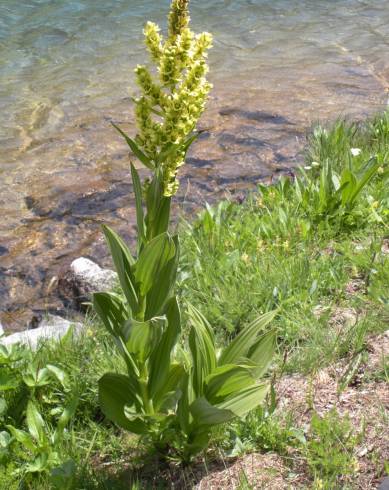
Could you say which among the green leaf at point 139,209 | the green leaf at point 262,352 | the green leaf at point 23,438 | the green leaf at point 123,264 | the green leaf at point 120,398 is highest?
the green leaf at point 139,209

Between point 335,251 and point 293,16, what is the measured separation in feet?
22.5

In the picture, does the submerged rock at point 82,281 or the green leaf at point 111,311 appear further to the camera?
the submerged rock at point 82,281

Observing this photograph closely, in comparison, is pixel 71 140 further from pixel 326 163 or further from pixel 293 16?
pixel 293 16

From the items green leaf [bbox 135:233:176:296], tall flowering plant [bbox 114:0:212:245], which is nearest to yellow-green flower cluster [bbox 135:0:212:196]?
tall flowering plant [bbox 114:0:212:245]

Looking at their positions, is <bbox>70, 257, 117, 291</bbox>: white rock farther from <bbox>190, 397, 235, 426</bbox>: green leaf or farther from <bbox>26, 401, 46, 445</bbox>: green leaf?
<bbox>190, 397, 235, 426</bbox>: green leaf

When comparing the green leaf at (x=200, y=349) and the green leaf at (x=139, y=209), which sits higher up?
the green leaf at (x=139, y=209)

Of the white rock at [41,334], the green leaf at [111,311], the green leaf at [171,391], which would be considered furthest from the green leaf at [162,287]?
the white rock at [41,334]

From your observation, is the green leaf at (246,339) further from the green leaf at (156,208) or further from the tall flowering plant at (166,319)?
the green leaf at (156,208)

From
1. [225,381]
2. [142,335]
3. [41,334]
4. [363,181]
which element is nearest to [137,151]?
[142,335]

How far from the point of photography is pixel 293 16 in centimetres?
992

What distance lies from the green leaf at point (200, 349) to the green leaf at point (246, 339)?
0.10 m

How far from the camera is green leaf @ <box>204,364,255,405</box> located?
2.48m

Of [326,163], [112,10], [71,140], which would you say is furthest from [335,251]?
[112,10]

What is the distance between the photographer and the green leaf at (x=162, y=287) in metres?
2.43
